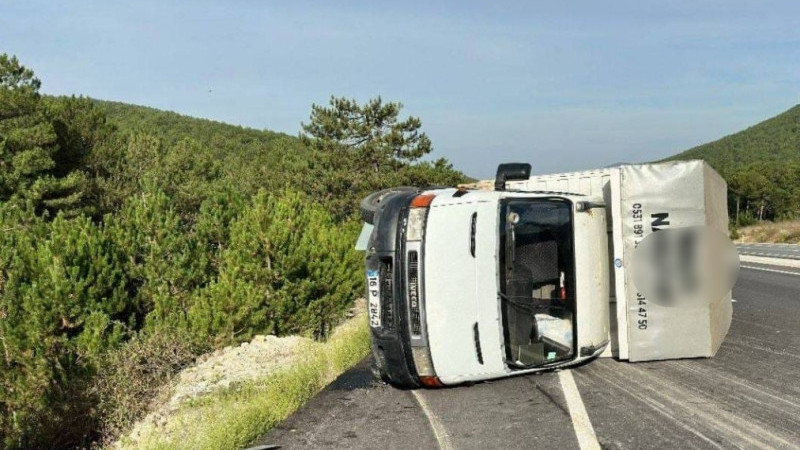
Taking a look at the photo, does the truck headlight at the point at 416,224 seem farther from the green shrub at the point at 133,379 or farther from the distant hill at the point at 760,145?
the distant hill at the point at 760,145

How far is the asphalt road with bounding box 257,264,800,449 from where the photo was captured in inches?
200

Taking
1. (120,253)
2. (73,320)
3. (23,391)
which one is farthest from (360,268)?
(23,391)

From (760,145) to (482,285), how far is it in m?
153

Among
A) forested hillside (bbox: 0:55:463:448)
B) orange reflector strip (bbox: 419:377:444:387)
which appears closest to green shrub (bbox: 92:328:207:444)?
forested hillside (bbox: 0:55:463:448)

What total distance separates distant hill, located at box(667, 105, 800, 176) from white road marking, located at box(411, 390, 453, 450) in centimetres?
12801

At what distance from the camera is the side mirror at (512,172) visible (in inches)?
298

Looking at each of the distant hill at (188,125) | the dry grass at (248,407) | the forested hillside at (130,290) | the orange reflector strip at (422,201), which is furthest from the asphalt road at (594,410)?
the distant hill at (188,125)

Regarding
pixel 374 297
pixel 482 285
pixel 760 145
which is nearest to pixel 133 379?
pixel 374 297

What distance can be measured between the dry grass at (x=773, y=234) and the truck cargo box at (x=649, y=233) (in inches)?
1606

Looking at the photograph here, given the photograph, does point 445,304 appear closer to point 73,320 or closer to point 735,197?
point 73,320

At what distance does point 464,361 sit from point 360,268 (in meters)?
15.9

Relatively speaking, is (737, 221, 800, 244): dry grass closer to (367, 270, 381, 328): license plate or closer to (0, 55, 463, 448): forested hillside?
(0, 55, 463, 448): forested hillside

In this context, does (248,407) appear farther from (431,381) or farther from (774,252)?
(774,252)

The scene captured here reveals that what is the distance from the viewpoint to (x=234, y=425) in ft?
18.9
